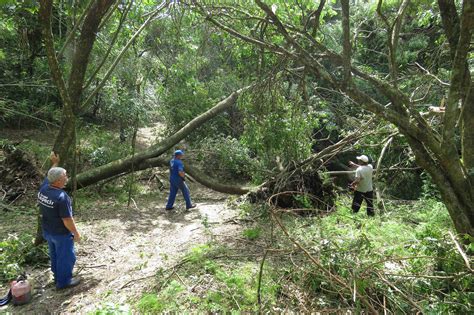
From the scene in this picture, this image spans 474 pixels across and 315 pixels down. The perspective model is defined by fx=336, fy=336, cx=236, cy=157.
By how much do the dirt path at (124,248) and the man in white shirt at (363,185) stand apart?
2817 millimetres

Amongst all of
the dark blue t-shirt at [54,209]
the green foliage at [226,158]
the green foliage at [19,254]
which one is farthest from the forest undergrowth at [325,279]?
the green foliage at [226,158]

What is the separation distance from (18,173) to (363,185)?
893 centimetres

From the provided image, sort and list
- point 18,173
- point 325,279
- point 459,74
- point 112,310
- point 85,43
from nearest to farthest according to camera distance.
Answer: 1. point 112,310
2. point 459,74
3. point 325,279
4. point 85,43
5. point 18,173

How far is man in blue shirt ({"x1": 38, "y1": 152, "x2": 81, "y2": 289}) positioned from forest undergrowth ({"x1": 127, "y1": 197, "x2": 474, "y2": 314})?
1.32m

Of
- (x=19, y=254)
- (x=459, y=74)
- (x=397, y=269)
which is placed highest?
(x=459, y=74)

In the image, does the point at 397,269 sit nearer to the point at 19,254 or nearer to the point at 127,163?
the point at 19,254

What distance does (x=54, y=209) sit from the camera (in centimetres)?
445

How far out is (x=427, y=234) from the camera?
13.4 ft

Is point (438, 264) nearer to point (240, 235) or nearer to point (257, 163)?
point (240, 235)

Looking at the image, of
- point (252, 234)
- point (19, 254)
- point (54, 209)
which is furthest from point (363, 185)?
point (19, 254)

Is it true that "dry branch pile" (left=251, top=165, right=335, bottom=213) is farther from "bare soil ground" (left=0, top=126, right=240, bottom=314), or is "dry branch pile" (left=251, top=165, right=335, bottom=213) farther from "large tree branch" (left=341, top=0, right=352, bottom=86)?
"large tree branch" (left=341, top=0, right=352, bottom=86)

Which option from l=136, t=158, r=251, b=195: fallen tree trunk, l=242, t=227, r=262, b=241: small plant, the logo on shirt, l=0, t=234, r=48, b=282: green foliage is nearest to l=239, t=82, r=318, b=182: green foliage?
l=136, t=158, r=251, b=195: fallen tree trunk

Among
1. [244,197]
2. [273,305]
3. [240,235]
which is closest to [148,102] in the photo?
[244,197]

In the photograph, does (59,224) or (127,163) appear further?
(127,163)
